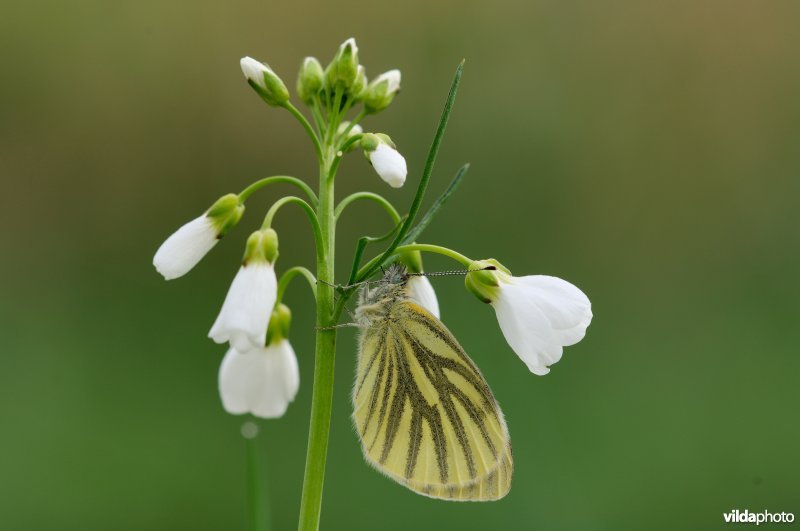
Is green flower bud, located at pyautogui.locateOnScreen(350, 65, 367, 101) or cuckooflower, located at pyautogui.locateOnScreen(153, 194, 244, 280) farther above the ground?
green flower bud, located at pyautogui.locateOnScreen(350, 65, 367, 101)

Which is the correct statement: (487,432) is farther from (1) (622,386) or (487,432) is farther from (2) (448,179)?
(2) (448,179)

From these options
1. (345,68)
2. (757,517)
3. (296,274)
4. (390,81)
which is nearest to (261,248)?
(296,274)

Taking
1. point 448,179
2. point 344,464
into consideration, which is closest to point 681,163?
point 448,179

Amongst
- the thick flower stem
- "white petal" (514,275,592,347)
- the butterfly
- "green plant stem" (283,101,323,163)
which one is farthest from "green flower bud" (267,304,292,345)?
"white petal" (514,275,592,347)

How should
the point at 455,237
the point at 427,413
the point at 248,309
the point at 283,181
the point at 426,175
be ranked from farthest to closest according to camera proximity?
the point at 455,237 → the point at 427,413 → the point at 283,181 → the point at 248,309 → the point at 426,175

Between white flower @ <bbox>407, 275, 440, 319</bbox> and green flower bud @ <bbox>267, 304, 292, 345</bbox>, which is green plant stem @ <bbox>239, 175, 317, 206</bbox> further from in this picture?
white flower @ <bbox>407, 275, 440, 319</bbox>

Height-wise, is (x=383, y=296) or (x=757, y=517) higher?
(x=383, y=296)

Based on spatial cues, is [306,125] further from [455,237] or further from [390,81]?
[455,237]
